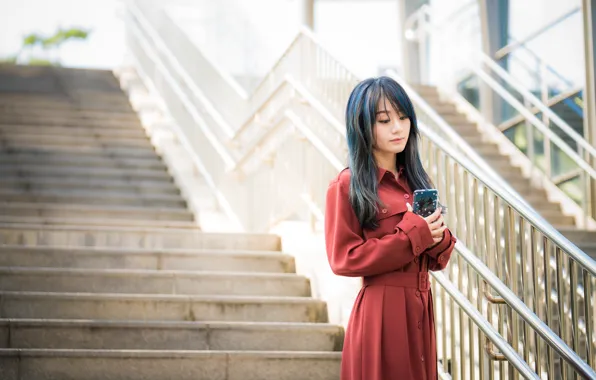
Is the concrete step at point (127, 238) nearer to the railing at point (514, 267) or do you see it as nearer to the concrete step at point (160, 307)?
the concrete step at point (160, 307)

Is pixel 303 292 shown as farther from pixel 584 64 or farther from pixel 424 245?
pixel 584 64

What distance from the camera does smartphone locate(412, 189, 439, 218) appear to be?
8.06 ft

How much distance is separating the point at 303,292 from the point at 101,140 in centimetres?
504

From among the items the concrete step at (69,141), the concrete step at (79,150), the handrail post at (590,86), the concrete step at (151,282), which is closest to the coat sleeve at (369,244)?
the concrete step at (151,282)

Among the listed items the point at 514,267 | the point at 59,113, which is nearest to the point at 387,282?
the point at 514,267

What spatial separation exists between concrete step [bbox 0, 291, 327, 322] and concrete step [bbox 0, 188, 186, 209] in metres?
3.17

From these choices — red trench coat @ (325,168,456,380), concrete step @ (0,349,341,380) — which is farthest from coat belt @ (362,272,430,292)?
concrete step @ (0,349,341,380)

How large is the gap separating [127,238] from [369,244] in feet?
12.3

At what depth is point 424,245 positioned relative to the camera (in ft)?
7.99

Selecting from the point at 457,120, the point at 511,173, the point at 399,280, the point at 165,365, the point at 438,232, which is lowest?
the point at 165,365

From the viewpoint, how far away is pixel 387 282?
250 cm

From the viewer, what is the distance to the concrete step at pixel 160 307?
4895 millimetres

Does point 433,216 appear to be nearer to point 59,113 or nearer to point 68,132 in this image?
point 68,132

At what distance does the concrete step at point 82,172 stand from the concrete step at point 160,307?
3.93m
